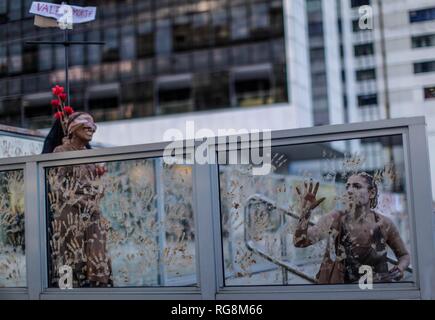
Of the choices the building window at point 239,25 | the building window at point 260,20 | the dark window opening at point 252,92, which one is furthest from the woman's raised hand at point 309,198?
the building window at point 239,25

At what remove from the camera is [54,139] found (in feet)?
17.0

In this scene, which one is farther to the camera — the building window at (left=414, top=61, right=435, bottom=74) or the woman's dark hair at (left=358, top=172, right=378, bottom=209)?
the building window at (left=414, top=61, right=435, bottom=74)

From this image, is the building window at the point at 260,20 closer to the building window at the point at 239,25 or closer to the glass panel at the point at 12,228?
the building window at the point at 239,25

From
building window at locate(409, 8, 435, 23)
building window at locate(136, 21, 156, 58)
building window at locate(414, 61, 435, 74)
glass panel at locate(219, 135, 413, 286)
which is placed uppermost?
building window at locate(136, 21, 156, 58)

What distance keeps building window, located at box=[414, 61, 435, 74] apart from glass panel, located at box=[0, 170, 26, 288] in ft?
8.41

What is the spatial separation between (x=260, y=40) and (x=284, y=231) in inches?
765

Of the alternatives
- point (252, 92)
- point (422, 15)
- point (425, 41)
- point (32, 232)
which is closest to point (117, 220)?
point (32, 232)

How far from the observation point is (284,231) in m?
3.85

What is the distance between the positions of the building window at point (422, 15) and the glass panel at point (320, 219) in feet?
3.28

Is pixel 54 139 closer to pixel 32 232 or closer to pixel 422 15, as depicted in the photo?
pixel 32 232

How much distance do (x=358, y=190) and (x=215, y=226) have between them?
77cm

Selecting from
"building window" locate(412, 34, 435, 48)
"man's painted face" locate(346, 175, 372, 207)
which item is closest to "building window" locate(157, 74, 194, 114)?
"building window" locate(412, 34, 435, 48)

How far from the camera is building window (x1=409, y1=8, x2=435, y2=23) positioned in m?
4.58

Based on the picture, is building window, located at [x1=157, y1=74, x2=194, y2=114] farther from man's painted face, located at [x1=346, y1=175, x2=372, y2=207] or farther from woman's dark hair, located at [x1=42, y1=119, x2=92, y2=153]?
man's painted face, located at [x1=346, y1=175, x2=372, y2=207]
